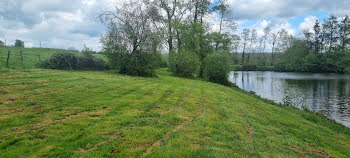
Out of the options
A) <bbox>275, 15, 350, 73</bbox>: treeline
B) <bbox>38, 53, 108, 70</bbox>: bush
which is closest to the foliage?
<bbox>275, 15, 350, 73</bbox>: treeline

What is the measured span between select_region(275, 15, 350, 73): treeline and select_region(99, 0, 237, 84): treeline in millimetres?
41254

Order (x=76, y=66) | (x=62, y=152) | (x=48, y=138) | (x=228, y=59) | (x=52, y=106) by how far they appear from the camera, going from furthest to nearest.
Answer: (x=228, y=59), (x=76, y=66), (x=52, y=106), (x=48, y=138), (x=62, y=152)

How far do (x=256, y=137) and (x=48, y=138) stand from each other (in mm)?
5898

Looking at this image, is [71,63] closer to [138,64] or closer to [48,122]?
[138,64]

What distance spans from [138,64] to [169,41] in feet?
43.9

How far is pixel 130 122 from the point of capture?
620cm

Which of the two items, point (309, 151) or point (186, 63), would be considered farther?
point (186, 63)

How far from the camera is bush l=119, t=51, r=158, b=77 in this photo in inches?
890

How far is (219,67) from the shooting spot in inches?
1148

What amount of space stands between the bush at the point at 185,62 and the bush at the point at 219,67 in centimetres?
213

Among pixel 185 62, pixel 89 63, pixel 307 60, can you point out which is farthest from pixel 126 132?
pixel 307 60

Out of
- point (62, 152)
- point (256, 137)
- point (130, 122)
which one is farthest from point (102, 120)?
point (256, 137)

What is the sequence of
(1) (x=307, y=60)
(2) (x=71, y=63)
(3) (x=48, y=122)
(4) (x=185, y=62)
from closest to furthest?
(3) (x=48, y=122)
(2) (x=71, y=63)
(4) (x=185, y=62)
(1) (x=307, y=60)

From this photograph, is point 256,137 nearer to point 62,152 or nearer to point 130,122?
point 130,122
